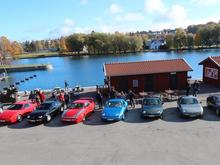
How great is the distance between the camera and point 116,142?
15.4 meters

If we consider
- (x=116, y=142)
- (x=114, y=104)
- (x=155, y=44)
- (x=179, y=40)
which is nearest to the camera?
(x=116, y=142)

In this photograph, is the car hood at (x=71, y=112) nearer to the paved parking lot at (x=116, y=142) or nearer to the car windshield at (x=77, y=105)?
the car windshield at (x=77, y=105)

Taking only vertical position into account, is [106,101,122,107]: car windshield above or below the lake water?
above

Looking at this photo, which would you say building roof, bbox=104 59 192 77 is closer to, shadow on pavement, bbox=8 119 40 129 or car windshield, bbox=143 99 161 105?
car windshield, bbox=143 99 161 105

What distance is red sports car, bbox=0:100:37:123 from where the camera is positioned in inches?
810

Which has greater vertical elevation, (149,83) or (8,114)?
(149,83)

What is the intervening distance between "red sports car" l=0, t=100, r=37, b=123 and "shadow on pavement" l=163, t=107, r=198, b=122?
→ 1025cm

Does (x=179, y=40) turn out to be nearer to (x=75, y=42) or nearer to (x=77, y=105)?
(x=75, y=42)

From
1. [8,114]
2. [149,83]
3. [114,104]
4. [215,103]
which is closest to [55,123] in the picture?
[8,114]

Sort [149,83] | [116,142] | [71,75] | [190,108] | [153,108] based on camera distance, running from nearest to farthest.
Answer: [116,142], [190,108], [153,108], [149,83], [71,75]

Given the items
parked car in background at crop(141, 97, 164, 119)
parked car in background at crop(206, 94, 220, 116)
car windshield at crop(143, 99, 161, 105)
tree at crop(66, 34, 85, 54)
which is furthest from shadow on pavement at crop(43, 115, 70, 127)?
tree at crop(66, 34, 85, 54)

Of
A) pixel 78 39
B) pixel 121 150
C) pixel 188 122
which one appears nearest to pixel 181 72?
pixel 188 122

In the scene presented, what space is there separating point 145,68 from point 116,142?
14792mm

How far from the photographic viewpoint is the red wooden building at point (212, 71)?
29.9 meters
